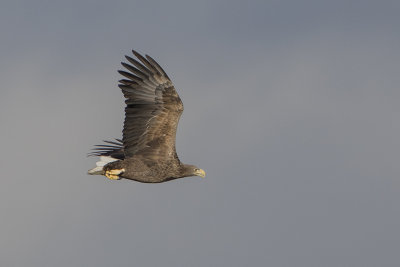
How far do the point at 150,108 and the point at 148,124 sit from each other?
1.12ft

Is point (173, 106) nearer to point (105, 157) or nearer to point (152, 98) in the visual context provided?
point (152, 98)

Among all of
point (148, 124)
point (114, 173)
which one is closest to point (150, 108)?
point (148, 124)

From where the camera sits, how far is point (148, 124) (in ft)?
62.3

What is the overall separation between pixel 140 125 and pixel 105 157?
2006 mm

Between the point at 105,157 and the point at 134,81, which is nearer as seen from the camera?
the point at 134,81

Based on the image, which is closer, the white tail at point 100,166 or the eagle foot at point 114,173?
the eagle foot at point 114,173

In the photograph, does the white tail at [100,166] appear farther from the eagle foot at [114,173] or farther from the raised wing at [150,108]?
the raised wing at [150,108]

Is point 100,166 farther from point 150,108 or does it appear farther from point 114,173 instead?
point 150,108

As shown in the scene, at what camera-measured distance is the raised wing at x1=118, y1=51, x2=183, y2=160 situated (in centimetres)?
1891

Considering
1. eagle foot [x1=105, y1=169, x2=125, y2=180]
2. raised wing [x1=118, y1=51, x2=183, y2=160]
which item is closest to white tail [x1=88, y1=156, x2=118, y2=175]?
eagle foot [x1=105, y1=169, x2=125, y2=180]

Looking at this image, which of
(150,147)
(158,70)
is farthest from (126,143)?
(158,70)

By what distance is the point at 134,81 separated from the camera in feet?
62.4

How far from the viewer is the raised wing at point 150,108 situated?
62.0 feet

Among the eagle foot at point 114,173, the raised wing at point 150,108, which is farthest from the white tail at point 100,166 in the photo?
the raised wing at point 150,108
